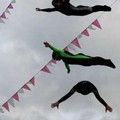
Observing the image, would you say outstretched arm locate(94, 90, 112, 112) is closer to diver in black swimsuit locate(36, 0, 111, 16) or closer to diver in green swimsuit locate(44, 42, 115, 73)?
diver in green swimsuit locate(44, 42, 115, 73)

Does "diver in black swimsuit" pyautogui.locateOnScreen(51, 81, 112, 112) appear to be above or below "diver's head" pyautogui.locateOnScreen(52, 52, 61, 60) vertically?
below

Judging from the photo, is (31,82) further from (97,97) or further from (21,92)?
(97,97)

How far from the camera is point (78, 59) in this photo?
71.6 feet

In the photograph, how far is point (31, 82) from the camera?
2427 centimetres

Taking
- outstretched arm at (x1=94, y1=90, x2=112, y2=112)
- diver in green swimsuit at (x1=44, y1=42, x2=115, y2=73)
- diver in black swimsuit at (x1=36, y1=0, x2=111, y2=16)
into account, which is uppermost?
diver in black swimsuit at (x1=36, y1=0, x2=111, y2=16)

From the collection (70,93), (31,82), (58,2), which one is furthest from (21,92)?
(58,2)

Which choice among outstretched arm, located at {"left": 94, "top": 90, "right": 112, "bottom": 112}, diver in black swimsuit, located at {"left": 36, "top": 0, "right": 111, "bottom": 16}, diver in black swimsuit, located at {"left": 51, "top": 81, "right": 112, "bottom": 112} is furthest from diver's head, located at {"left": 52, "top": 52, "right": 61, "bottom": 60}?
outstretched arm, located at {"left": 94, "top": 90, "right": 112, "bottom": 112}

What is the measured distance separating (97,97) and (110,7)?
328 cm

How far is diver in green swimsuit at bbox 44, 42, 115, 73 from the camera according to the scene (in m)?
21.6

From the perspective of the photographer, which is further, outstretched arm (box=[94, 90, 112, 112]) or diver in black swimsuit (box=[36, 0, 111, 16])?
outstretched arm (box=[94, 90, 112, 112])

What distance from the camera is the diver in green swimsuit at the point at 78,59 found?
21.6 meters

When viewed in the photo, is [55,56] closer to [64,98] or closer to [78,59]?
[78,59]

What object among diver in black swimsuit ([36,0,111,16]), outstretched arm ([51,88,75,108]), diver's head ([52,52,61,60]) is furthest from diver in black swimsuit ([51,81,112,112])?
diver in black swimsuit ([36,0,111,16])

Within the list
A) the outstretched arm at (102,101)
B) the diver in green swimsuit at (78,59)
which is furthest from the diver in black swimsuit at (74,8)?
the outstretched arm at (102,101)
